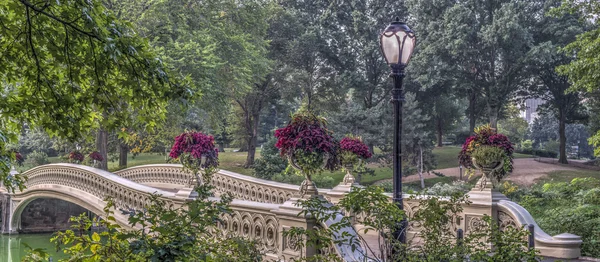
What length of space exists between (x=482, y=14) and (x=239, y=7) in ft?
51.2

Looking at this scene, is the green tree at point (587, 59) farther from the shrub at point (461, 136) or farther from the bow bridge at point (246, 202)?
the shrub at point (461, 136)

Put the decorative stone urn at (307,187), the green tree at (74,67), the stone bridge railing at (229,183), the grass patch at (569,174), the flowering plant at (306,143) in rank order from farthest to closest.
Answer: the grass patch at (569,174) < the stone bridge railing at (229,183) < the flowering plant at (306,143) < the decorative stone urn at (307,187) < the green tree at (74,67)

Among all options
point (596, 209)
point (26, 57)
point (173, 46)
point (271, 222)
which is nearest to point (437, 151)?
point (173, 46)

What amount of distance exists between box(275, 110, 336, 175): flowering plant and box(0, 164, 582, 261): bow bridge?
787 mm

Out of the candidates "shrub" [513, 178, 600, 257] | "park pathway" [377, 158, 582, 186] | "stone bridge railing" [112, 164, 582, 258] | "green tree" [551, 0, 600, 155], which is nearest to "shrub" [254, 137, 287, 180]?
"park pathway" [377, 158, 582, 186]

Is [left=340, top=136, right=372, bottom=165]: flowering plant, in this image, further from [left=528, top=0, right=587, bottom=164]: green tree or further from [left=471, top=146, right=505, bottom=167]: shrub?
[left=528, top=0, right=587, bottom=164]: green tree

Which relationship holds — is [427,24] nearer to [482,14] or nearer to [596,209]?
[482,14]

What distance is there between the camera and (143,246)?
385cm

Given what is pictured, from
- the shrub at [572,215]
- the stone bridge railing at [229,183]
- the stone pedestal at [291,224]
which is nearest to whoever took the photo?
the stone pedestal at [291,224]

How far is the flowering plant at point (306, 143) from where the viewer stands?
8570 mm

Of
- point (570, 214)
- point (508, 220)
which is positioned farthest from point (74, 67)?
point (570, 214)

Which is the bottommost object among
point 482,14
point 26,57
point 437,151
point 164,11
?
point 437,151

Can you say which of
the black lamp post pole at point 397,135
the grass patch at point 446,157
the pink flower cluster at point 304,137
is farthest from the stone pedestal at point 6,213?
the grass patch at point 446,157

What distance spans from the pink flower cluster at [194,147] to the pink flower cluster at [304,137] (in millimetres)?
4335
